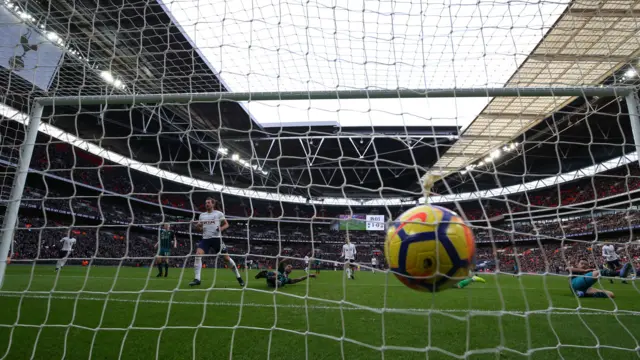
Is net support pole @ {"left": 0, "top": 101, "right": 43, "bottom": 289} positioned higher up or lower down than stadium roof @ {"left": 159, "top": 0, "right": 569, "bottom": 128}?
lower down

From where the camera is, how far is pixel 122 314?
3.06m

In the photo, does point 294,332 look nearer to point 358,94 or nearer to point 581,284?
point 358,94

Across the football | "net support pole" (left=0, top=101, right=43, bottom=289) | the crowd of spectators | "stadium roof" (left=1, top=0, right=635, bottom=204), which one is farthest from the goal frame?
the crowd of spectators

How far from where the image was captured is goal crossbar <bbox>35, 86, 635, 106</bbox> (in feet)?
10.5

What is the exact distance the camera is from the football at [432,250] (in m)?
1.92

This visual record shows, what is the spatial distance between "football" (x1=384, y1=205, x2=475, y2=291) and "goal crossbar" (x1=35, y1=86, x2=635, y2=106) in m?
1.60

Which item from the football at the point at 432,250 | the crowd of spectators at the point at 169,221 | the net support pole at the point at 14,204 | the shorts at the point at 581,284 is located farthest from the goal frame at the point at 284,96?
the crowd of spectators at the point at 169,221

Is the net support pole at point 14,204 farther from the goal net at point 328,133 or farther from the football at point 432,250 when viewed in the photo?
the football at point 432,250

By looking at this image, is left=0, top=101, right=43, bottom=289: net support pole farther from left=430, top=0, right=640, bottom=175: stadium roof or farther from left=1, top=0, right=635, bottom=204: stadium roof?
left=430, top=0, right=640, bottom=175: stadium roof

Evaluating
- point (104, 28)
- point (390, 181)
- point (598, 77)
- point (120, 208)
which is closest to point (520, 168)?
point (390, 181)

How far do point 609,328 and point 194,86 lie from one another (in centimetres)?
819

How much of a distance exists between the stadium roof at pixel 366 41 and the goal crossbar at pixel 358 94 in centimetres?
11

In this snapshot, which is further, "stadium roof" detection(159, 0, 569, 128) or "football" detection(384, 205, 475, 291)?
"stadium roof" detection(159, 0, 569, 128)

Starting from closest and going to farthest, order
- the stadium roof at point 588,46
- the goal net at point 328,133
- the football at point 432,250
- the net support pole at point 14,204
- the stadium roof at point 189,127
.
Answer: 1. the football at point 432,250
2. the goal net at point 328,133
3. the net support pole at point 14,204
4. the stadium roof at point 189,127
5. the stadium roof at point 588,46
